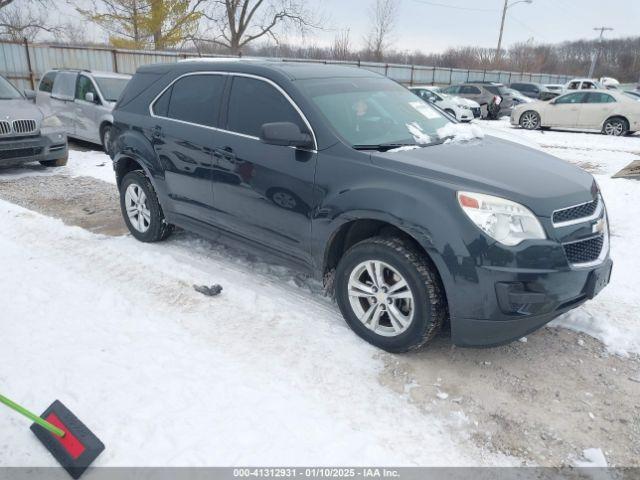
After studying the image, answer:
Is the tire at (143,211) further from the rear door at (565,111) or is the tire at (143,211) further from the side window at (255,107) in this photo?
the rear door at (565,111)

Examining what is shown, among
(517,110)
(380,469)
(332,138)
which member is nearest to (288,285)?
(332,138)

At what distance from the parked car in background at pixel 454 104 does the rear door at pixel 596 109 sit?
12.3 ft

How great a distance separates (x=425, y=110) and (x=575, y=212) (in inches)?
64.6

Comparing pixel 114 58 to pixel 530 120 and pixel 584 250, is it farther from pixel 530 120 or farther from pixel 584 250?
pixel 584 250

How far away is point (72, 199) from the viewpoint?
22.2 ft

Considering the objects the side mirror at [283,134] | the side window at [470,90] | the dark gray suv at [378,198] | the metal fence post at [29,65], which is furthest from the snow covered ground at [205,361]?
the side window at [470,90]

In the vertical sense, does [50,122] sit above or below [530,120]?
above

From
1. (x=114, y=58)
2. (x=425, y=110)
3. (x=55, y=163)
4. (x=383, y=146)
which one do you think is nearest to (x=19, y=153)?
(x=55, y=163)

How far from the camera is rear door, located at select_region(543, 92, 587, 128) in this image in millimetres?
15570

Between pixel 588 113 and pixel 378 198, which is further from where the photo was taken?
pixel 588 113

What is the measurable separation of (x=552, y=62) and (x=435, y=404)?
260 feet

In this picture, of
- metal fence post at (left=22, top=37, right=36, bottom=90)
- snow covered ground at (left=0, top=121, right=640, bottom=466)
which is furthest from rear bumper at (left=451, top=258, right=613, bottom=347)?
metal fence post at (left=22, top=37, right=36, bottom=90)

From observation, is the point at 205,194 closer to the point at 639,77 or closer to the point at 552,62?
the point at 639,77

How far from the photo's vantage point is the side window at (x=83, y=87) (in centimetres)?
1009
